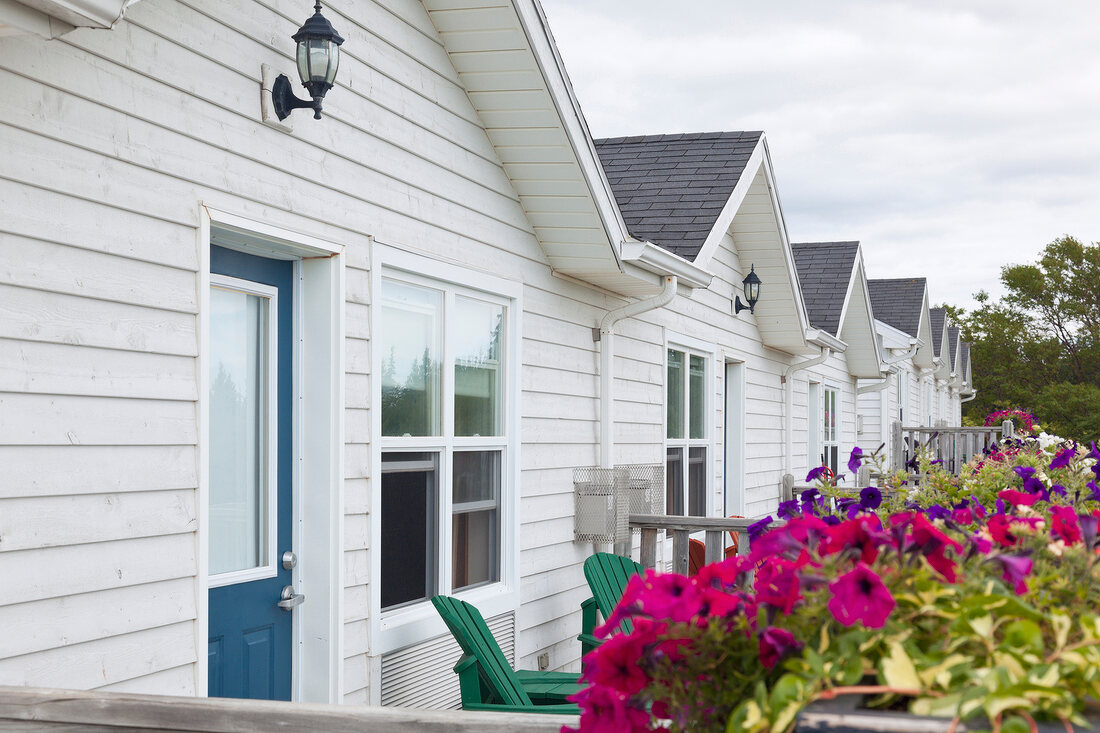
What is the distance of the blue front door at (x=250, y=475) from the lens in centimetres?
381

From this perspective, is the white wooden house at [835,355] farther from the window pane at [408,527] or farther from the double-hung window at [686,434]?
the window pane at [408,527]

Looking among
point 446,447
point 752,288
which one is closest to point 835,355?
point 752,288

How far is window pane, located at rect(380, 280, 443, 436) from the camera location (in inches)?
183

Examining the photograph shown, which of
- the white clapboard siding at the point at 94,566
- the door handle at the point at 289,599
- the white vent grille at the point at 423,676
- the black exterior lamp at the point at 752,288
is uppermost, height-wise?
the black exterior lamp at the point at 752,288

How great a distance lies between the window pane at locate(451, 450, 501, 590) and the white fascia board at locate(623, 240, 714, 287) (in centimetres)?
145

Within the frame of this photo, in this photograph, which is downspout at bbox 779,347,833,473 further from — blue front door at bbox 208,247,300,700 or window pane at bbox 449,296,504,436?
blue front door at bbox 208,247,300,700

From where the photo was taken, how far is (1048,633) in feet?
4.17

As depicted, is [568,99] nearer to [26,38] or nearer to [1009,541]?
[26,38]

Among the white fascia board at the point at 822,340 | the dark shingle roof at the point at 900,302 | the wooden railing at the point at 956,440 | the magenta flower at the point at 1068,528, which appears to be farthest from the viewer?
the dark shingle roof at the point at 900,302

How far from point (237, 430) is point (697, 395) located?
5861 millimetres

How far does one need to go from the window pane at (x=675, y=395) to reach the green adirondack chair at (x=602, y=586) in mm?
2324

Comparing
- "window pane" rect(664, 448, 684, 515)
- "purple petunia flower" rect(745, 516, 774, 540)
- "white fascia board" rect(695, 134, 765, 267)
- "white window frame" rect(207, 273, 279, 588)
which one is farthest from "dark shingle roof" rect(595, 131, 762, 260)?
"purple petunia flower" rect(745, 516, 774, 540)

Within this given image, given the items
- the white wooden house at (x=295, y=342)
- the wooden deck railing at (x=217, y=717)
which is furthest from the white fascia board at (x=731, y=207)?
the wooden deck railing at (x=217, y=717)

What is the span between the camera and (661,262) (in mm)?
6492
